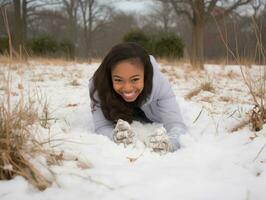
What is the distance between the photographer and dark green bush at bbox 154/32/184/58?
39.7 ft

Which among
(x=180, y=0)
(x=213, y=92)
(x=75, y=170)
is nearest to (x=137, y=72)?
(x=75, y=170)

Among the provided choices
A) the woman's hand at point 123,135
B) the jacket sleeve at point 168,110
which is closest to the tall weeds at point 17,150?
the woman's hand at point 123,135

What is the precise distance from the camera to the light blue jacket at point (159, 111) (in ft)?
6.61

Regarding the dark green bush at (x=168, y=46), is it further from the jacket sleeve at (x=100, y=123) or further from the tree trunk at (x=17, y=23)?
the jacket sleeve at (x=100, y=123)

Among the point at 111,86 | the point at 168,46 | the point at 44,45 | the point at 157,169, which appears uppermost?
the point at 44,45

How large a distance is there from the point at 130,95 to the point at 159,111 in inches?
11.6

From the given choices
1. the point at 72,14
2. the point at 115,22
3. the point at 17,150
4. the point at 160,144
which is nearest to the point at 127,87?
the point at 160,144

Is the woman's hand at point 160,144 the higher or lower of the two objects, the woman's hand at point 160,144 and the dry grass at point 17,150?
the lower

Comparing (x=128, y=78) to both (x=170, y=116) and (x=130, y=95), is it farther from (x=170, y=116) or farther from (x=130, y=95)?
(x=170, y=116)

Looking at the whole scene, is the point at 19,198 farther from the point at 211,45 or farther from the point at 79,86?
the point at 211,45

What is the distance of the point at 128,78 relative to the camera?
1.92 m

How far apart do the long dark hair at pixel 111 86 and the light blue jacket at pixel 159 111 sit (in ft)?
0.14

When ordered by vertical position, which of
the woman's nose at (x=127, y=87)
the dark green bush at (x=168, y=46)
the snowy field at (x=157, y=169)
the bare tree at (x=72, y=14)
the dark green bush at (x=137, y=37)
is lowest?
the snowy field at (x=157, y=169)

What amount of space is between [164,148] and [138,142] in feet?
0.49
